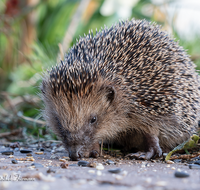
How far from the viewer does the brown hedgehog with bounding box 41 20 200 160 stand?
13.0 ft

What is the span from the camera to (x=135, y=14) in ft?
33.3

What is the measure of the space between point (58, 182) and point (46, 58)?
522cm

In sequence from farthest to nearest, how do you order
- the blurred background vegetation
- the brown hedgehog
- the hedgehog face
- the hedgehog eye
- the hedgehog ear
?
1. the blurred background vegetation
2. the hedgehog ear
3. the hedgehog eye
4. the brown hedgehog
5. the hedgehog face

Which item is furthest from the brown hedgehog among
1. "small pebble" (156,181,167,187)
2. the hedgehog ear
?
"small pebble" (156,181,167,187)

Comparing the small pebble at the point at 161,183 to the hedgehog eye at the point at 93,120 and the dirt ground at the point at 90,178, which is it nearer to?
the dirt ground at the point at 90,178

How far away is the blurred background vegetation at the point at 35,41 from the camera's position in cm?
677

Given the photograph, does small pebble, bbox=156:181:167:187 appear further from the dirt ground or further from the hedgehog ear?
the hedgehog ear

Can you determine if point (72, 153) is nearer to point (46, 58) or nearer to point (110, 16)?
point (46, 58)

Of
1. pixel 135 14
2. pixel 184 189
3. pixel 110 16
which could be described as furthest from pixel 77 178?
pixel 110 16

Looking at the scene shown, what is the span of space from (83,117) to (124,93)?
0.77m

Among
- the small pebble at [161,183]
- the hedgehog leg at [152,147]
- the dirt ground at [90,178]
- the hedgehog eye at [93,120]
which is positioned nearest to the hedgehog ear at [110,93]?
the hedgehog eye at [93,120]

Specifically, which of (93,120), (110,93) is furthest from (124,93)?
(93,120)

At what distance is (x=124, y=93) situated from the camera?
427 centimetres

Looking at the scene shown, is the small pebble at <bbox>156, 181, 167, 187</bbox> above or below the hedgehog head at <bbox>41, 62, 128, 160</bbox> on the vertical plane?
below
